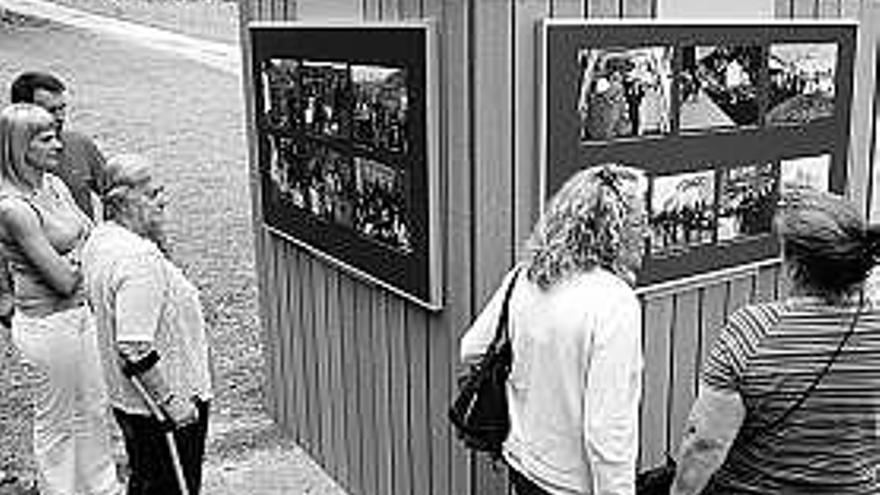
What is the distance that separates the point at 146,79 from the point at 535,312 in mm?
17581

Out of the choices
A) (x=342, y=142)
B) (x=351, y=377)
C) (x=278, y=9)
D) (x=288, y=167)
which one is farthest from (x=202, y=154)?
(x=342, y=142)

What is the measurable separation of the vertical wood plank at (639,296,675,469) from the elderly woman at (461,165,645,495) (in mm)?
1150

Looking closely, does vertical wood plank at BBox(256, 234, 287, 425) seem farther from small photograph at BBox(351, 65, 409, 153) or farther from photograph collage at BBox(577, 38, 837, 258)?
photograph collage at BBox(577, 38, 837, 258)

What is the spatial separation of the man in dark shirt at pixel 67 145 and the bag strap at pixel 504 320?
262 cm

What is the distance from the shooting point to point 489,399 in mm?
2822

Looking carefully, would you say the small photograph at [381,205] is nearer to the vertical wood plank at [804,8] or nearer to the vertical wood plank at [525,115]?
the vertical wood plank at [525,115]

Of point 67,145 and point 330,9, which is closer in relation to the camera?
point 330,9

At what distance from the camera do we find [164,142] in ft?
47.4

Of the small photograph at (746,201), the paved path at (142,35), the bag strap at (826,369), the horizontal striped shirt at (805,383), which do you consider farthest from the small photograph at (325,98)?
the paved path at (142,35)

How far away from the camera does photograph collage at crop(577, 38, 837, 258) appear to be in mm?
3266

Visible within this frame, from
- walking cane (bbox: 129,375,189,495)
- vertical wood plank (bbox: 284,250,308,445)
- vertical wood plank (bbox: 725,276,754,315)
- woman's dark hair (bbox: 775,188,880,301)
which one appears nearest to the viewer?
woman's dark hair (bbox: 775,188,880,301)

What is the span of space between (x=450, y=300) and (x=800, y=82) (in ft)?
5.69

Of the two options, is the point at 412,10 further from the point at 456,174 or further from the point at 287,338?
the point at 287,338

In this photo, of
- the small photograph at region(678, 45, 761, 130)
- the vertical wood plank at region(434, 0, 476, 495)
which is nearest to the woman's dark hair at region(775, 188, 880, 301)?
the vertical wood plank at region(434, 0, 476, 495)
